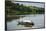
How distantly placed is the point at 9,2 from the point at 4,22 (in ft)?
1.19

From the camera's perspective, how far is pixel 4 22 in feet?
4.56

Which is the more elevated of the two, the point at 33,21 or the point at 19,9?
the point at 19,9

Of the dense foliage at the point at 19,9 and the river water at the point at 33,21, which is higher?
the dense foliage at the point at 19,9

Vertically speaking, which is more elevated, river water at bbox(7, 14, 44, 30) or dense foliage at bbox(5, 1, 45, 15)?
dense foliage at bbox(5, 1, 45, 15)

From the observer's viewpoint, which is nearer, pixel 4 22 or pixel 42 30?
pixel 4 22

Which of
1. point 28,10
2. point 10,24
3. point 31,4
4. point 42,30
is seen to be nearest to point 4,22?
point 10,24

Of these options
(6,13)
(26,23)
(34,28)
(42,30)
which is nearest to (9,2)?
(6,13)

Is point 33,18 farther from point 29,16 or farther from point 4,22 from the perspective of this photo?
point 4,22

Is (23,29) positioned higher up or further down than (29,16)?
further down

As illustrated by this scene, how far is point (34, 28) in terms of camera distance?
4.83ft

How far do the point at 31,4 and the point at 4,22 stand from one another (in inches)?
22.9

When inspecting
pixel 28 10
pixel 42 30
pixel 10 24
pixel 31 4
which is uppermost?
pixel 31 4
